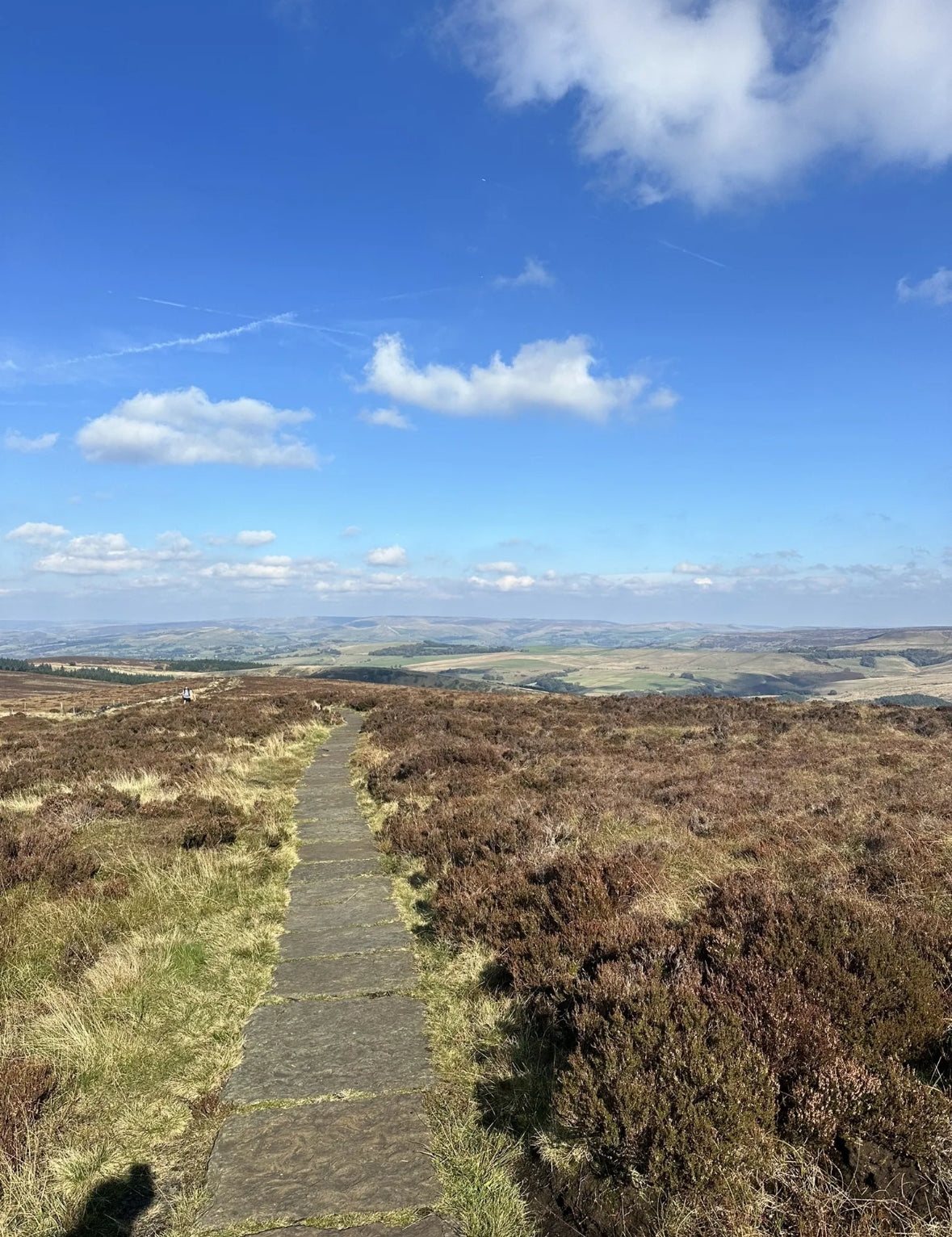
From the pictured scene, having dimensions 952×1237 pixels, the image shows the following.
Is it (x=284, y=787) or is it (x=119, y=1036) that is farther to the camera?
(x=284, y=787)

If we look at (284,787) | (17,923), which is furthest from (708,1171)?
(284,787)

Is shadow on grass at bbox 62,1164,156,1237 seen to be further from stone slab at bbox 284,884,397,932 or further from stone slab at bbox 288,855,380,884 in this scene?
stone slab at bbox 288,855,380,884

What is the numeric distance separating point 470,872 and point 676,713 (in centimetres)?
2069

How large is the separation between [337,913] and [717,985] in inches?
178

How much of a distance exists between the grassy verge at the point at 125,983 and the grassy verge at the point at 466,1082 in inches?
55.9

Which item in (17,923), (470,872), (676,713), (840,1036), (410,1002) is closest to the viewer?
(840,1036)

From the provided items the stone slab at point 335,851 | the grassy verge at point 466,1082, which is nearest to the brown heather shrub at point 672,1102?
the grassy verge at point 466,1082

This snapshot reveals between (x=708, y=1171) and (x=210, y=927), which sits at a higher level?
(x=708, y=1171)

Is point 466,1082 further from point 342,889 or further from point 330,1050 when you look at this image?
point 342,889

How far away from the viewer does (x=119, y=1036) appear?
16.0ft

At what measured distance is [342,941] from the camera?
665 cm

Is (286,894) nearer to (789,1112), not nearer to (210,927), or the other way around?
(210,927)

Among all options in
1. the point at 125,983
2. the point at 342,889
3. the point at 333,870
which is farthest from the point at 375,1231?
the point at 333,870

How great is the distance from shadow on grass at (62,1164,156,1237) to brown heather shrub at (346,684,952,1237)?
2.08 m
